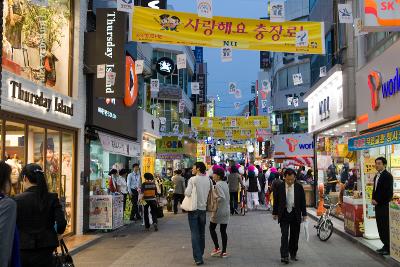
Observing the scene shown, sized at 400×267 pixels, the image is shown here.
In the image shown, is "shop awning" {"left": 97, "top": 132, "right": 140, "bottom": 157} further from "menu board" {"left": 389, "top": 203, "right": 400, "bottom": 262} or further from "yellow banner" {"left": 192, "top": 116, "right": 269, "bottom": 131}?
"yellow banner" {"left": 192, "top": 116, "right": 269, "bottom": 131}

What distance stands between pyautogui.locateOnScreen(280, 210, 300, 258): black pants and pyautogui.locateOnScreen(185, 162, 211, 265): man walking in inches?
61.6

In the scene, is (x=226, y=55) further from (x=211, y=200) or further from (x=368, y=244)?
(x=368, y=244)

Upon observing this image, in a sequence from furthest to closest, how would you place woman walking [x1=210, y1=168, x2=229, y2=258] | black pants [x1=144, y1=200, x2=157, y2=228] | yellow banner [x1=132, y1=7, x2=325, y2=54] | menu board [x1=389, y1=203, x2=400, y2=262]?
black pants [x1=144, y1=200, x2=157, y2=228], yellow banner [x1=132, y1=7, x2=325, y2=54], woman walking [x1=210, y1=168, x2=229, y2=258], menu board [x1=389, y1=203, x2=400, y2=262]

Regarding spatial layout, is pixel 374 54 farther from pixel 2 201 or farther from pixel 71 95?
pixel 2 201

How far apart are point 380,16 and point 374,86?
572cm

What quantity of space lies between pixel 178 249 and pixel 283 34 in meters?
6.20

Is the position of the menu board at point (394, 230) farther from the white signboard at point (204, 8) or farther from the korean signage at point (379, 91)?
the white signboard at point (204, 8)

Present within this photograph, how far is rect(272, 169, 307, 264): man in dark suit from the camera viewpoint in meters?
10.4

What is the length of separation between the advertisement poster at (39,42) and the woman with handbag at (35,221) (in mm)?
5691

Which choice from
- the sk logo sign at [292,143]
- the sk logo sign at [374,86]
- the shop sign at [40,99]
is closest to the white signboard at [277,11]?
the sk logo sign at [374,86]

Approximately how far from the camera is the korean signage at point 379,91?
13381 millimetres

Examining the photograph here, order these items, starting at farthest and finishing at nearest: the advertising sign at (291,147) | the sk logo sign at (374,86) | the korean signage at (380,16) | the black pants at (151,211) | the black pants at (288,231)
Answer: the advertising sign at (291,147) → the black pants at (151,211) → the sk logo sign at (374,86) → the black pants at (288,231) → the korean signage at (380,16)

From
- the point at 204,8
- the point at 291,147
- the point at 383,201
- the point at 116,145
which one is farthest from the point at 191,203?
the point at 291,147

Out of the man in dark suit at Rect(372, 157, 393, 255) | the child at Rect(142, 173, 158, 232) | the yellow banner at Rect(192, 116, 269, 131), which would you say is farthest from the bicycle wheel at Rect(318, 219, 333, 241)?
the yellow banner at Rect(192, 116, 269, 131)
